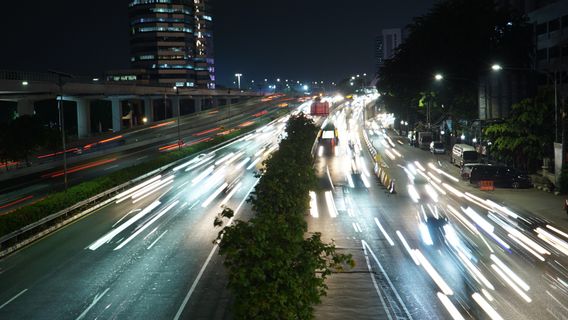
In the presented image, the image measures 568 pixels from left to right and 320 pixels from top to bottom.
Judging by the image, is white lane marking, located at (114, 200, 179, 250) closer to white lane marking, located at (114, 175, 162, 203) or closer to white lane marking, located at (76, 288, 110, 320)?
white lane marking, located at (114, 175, 162, 203)

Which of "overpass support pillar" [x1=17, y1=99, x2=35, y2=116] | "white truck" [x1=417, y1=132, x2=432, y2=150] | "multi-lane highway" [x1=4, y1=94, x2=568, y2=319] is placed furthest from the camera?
"white truck" [x1=417, y1=132, x2=432, y2=150]

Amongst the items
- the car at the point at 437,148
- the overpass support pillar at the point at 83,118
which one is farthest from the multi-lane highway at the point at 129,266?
the overpass support pillar at the point at 83,118

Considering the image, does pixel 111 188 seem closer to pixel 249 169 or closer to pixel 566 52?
pixel 249 169

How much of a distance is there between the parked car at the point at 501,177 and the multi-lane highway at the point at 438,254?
3.96ft

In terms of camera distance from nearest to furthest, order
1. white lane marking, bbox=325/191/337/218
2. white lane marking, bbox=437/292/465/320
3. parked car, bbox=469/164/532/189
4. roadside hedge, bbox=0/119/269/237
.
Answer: white lane marking, bbox=437/292/465/320 → roadside hedge, bbox=0/119/269/237 → white lane marking, bbox=325/191/337/218 → parked car, bbox=469/164/532/189

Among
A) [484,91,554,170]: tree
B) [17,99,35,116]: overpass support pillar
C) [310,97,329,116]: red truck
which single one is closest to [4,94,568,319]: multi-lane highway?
[484,91,554,170]: tree

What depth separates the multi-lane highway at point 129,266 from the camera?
18000mm

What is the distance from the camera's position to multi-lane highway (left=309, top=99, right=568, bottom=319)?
56.7 ft

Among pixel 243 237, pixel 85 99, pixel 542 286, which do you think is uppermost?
pixel 85 99

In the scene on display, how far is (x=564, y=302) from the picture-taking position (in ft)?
57.2

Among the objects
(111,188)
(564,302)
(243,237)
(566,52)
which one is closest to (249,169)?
(111,188)

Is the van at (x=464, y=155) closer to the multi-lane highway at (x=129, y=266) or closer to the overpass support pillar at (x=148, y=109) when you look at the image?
the multi-lane highway at (x=129, y=266)

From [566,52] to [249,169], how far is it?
3705 cm

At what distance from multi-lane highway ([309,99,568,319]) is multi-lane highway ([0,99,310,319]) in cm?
485
